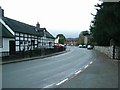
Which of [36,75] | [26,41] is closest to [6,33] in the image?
[26,41]

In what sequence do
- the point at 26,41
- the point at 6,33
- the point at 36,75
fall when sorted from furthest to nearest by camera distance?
the point at 26,41, the point at 6,33, the point at 36,75

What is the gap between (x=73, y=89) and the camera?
35.3ft

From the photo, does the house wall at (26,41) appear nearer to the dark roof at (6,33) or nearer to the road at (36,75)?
the dark roof at (6,33)

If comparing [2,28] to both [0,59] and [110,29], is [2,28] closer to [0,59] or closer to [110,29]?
[0,59]

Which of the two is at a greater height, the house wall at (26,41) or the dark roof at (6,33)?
the dark roof at (6,33)

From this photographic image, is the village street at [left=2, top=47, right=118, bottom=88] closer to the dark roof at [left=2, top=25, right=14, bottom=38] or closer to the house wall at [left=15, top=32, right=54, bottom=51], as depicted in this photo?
the dark roof at [left=2, top=25, right=14, bottom=38]

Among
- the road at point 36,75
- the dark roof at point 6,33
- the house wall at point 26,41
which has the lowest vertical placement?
the road at point 36,75

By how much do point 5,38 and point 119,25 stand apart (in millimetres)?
22451

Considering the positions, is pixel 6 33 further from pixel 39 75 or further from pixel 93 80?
pixel 93 80

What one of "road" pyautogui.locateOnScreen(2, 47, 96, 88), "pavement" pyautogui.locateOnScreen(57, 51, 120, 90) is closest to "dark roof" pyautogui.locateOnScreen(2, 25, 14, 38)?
"road" pyautogui.locateOnScreen(2, 47, 96, 88)

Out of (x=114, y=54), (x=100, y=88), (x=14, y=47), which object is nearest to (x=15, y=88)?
(x=100, y=88)

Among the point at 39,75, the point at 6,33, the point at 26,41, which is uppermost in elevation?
the point at 6,33

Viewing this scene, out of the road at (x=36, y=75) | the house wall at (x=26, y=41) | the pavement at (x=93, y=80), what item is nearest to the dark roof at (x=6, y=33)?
the house wall at (x=26, y=41)

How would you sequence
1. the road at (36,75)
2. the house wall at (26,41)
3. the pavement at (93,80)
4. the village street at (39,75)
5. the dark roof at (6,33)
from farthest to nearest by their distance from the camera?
the house wall at (26,41) < the dark roof at (6,33) < the road at (36,75) < the village street at (39,75) < the pavement at (93,80)
